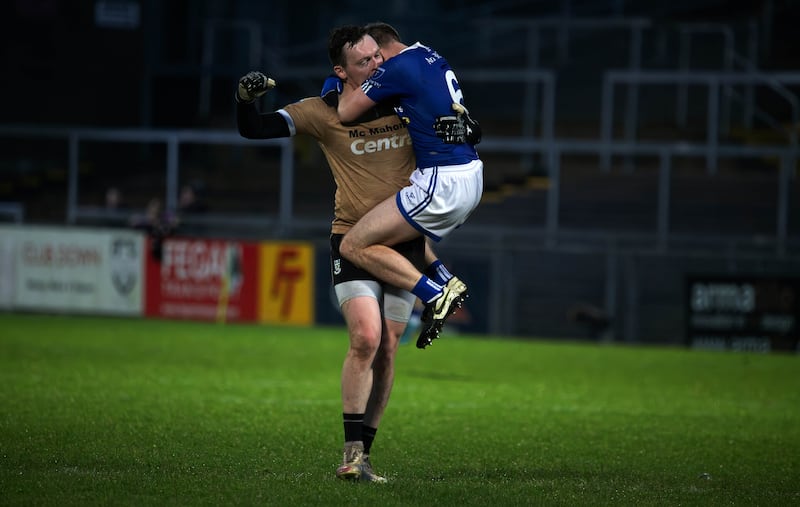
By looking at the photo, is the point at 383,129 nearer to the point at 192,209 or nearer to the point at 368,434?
the point at 368,434

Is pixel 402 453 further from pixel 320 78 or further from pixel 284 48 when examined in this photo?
pixel 284 48

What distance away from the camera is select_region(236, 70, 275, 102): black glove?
23.0 feet

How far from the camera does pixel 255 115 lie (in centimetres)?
719

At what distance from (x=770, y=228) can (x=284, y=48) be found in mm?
12889

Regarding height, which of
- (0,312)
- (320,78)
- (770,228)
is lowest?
(0,312)

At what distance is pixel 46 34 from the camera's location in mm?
29625

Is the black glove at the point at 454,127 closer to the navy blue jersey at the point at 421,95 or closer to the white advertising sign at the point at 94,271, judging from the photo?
the navy blue jersey at the point at 421,95

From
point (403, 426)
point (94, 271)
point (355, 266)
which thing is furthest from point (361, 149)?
point (94, 271)

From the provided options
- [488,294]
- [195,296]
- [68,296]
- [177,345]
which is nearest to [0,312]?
[68,296]

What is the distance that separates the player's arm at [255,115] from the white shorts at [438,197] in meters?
0.75

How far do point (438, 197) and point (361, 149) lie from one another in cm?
54

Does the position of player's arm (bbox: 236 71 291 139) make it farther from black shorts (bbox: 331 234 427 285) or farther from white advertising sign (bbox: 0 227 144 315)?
white advertising sign (bbox: 0 227 144 315)

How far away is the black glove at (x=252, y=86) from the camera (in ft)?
23.0

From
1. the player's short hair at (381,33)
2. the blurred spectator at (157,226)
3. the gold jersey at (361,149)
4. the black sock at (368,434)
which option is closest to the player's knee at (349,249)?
the gold jersey at (361,149)
